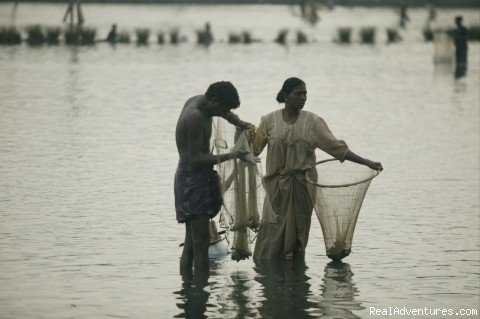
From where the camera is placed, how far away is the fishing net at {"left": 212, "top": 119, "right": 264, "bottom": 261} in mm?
8812

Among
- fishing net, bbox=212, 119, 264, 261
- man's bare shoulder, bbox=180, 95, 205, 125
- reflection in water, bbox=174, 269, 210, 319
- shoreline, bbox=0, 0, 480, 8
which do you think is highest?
man's bare shoulder, bbox=180, 95, 205, 125

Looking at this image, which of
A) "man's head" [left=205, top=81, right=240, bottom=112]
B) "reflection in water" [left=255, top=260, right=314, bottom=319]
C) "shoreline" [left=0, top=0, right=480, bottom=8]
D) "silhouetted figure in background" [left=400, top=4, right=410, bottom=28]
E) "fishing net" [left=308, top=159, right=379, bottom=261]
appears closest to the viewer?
"man's head" [left=205, top=81, right=240, bottom=112]

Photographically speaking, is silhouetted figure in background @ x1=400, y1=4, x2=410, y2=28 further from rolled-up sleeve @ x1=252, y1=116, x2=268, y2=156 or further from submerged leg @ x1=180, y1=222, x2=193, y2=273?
submerged leg @ x1=180, y1=222, x2=193, y2=273

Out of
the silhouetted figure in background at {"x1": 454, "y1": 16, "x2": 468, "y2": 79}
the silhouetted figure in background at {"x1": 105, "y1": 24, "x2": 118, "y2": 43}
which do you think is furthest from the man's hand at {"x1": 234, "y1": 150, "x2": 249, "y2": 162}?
the silhouetted figure in background at {"x1": 105, "y1": 24, "x2": 118, "y2": 43}

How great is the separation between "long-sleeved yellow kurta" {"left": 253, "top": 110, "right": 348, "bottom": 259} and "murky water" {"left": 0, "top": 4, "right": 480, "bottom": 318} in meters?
0.29

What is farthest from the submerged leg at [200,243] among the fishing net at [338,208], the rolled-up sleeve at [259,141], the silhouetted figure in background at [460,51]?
the silhouetted figure in background at [460,51]

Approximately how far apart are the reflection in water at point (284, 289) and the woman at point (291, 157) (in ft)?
0.55

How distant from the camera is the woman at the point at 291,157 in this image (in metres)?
8.95

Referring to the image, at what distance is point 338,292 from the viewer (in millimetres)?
8789

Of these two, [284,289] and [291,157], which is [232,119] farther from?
[284,289]

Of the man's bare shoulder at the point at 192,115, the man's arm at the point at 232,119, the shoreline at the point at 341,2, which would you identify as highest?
the man's bare shoulder at the point at 192,115

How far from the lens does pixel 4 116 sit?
1941cm

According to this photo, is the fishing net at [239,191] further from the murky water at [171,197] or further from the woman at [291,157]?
the murky water at [171,197]

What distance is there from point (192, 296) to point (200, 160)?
104 centimetres
